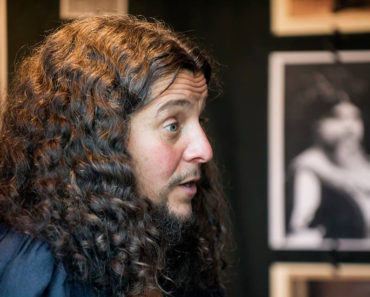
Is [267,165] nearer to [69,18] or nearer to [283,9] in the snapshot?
[283,9]

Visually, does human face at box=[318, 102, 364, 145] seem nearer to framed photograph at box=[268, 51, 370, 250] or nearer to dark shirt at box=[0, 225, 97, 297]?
framed photograph at box=[268, 51, 370, 250]

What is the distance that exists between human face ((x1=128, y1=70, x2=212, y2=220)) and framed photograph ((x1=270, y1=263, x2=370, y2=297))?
1.75 ft

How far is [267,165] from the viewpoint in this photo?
182cm

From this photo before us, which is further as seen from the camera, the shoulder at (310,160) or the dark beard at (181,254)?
Result: the shoulder at (310,160)

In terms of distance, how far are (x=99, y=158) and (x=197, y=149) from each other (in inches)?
9.6

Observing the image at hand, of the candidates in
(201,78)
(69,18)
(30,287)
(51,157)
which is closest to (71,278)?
(30,287)

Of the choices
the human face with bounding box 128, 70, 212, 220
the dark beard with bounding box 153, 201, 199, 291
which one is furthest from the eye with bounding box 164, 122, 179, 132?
the dark beard with bounding box 153, 201, 199, 291

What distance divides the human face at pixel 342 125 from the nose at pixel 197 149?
22.1 inches

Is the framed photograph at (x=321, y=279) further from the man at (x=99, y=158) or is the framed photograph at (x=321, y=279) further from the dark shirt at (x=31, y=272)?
the dark shirt at (x=31, y=272)

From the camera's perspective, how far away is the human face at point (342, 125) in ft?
5.85

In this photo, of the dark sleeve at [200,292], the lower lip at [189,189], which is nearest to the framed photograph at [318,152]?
the dark sleeve at [200,292]

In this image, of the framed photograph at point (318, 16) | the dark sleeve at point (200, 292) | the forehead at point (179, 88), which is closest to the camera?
the forehead at point (179, 88)

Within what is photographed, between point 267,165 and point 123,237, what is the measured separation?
690 mm

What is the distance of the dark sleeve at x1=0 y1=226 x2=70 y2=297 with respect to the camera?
1.15 m
